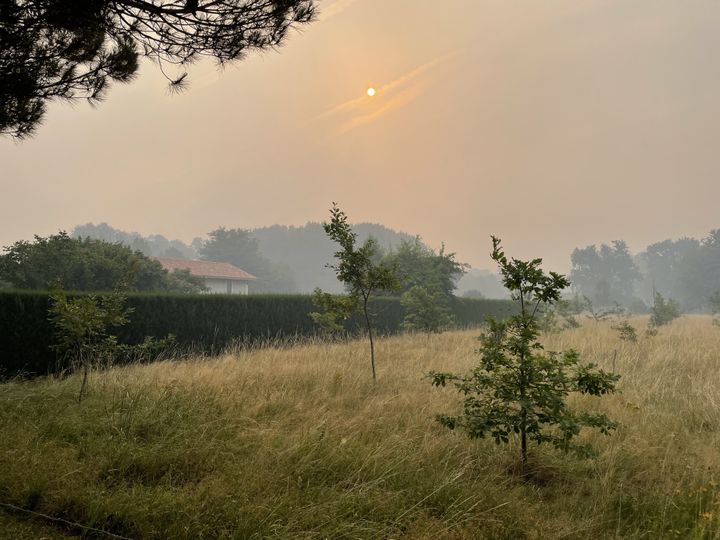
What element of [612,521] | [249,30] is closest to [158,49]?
[249,30]

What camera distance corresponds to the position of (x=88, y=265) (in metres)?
17.7

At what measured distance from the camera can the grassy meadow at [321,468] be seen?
3344 millimetres

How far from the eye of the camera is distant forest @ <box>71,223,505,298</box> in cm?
7044

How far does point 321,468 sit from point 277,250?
115m

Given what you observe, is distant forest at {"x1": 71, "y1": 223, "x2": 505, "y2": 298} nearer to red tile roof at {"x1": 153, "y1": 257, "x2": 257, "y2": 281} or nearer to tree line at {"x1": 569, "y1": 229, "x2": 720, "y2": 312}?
red tile roof at {"x1": 153, "y1": 257, "x2": 257, "y2": 281}

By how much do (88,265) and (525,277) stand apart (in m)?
17.6

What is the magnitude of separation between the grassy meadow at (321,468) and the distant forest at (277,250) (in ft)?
122

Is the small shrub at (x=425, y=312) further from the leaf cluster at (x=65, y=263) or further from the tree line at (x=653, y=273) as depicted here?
the tree line at (x=653, y=273)

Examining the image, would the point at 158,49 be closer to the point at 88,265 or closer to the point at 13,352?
the point at 13,352

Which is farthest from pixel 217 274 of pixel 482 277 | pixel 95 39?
pixel 482 277

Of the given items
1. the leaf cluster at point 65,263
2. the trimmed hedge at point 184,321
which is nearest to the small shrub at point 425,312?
the trimmed hedge at point 184,321

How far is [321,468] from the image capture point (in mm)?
4113

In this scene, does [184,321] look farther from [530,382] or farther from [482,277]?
[482,277]

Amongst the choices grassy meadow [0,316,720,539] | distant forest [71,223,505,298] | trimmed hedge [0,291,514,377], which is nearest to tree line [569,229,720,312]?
distant forest [71,223,505,298]
